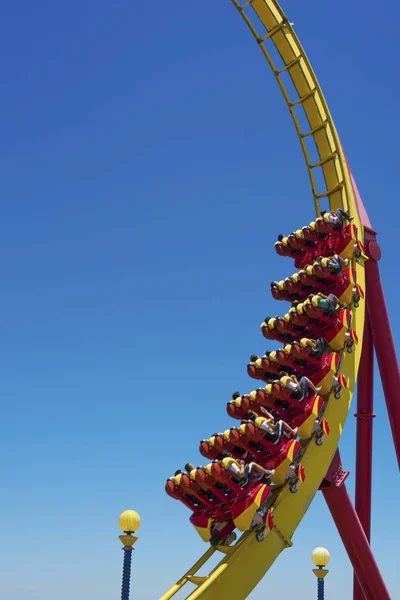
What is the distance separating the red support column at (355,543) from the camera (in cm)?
1594

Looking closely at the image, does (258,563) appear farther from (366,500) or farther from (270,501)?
(366,500)

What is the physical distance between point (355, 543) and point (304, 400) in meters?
3.39

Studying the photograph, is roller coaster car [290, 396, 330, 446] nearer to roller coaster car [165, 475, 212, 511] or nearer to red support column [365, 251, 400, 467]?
roller coaster car [165, 475, 212, 511]

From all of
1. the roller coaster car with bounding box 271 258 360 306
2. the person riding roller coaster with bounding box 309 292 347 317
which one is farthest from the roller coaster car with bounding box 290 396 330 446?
the roller coaster car with bounding box 271 258 360 306

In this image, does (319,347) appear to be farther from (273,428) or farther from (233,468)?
(233,468)

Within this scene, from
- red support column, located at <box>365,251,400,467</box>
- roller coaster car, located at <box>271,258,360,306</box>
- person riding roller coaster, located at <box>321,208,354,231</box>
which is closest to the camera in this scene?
roller coaster car, located at <box>271,258,360,306</box>

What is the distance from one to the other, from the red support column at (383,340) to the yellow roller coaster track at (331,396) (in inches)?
27.3

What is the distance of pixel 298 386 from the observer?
48.0 ft

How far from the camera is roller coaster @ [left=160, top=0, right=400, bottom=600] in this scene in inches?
526

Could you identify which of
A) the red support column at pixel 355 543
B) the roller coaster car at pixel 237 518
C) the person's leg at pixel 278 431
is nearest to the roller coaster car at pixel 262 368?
the person's leg at pixel 278 431

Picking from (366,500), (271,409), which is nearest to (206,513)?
(271,409)

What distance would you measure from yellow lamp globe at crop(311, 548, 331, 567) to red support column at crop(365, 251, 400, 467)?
2.63 meters

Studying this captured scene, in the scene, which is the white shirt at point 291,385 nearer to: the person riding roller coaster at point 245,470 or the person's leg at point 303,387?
the person's leg at point 303,387

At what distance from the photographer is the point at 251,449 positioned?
14.3 meters
